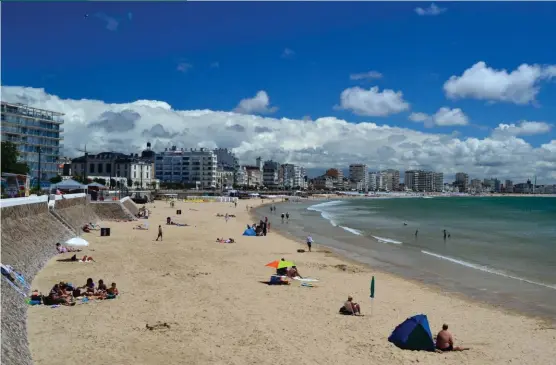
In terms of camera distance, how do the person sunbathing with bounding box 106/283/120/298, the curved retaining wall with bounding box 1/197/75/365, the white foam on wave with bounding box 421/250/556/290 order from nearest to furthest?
the curved retaining wall with bounding box 1/197/75/365
the person sunbathing with bounding box 106/283/120/298
the white foam on wave with bounding box 421/250/556/290

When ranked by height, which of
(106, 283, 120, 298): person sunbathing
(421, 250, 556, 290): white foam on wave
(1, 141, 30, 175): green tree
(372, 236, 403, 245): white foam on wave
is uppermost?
(1, 141, 30, 175): green tree

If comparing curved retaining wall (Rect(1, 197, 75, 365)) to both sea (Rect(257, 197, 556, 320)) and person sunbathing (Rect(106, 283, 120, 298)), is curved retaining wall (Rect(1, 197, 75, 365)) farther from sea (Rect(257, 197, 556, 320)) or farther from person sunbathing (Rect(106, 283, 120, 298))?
sea (Rect(257, 197, 556, 320))

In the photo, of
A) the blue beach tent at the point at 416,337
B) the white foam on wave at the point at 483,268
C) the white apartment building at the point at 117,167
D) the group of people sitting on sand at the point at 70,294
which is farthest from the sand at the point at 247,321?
the white apartment building at the point at 117,167

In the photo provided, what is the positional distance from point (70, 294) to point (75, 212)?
21307 mm

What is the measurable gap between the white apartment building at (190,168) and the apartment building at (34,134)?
2776 inches

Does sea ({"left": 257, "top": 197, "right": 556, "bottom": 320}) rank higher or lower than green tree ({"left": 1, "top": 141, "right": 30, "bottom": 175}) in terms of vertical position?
lower

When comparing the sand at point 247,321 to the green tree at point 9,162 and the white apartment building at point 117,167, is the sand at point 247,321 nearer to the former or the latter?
the green tree at point 9,162

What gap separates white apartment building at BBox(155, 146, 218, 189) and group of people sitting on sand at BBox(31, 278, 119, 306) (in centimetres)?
15000

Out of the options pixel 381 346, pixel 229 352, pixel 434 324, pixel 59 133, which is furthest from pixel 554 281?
pixel 59 133

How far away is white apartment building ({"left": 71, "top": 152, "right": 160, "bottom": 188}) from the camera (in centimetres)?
14162

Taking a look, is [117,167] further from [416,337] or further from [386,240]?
[416,337]

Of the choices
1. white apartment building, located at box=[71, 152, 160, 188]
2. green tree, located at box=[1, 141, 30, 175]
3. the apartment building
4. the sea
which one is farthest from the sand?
white apartment building, located at box=[71, 152, 160, 188]

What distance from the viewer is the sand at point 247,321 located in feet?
39.4

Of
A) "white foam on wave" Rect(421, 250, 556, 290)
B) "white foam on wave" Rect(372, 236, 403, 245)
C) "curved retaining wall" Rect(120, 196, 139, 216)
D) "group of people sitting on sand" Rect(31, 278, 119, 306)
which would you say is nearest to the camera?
"group of people sitting on sand" Rect(31, 278, 119, 306)
